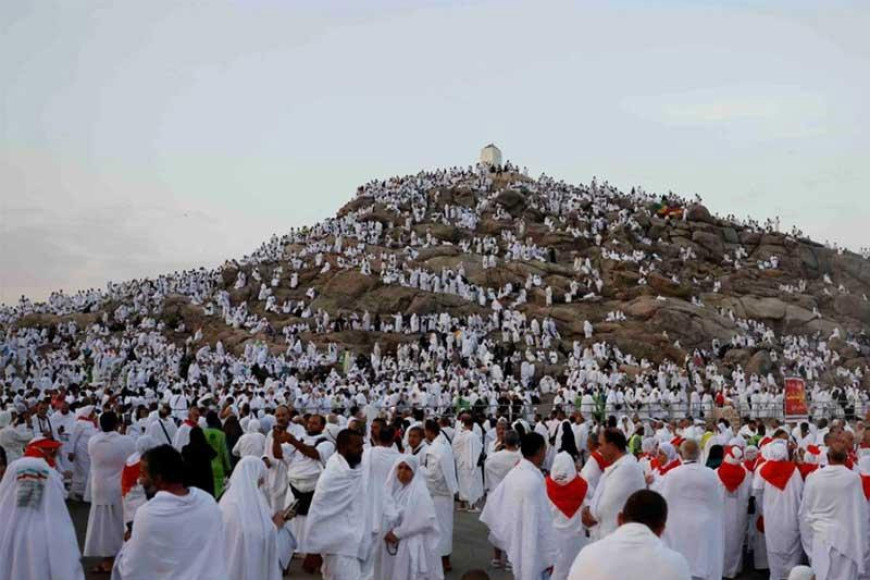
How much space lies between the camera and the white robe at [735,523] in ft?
37.3

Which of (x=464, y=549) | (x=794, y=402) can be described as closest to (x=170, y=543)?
(x=464, y=549)

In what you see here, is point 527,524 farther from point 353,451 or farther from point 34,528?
point 34,528

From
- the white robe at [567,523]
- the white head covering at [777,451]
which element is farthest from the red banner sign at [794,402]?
the white robe at [567,523]

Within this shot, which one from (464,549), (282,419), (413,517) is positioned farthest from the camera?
(464,549)

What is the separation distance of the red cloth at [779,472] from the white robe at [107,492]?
708cm

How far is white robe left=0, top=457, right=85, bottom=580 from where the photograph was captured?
6.15 metres

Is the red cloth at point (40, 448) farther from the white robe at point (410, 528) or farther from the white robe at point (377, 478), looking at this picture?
the white robe at point (410, 528)

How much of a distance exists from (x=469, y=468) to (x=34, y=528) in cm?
1043

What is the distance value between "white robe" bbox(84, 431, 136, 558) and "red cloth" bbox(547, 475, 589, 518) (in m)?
4.84

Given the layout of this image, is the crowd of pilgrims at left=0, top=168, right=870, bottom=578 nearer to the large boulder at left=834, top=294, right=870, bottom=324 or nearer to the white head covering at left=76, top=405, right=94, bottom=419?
the white head covering at left=76, top=405, right=94, bottom=419

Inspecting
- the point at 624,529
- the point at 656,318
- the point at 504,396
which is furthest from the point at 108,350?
the point at 624,529

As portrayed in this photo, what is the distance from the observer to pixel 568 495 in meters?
8.91

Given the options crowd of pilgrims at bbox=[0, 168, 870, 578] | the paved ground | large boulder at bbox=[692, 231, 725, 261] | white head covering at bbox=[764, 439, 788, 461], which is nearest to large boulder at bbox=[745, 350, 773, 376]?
crowd of pilgrims at bbox=[0, 168, 870, 578]

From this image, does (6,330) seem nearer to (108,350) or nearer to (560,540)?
(108,350)
